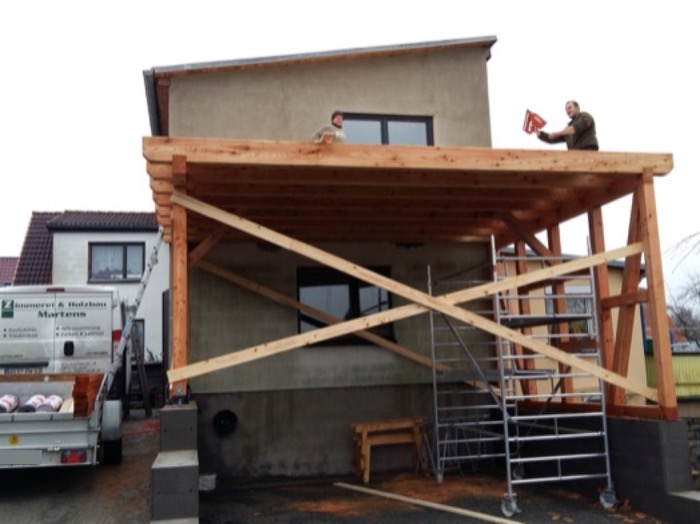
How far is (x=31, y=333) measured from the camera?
1116 cm

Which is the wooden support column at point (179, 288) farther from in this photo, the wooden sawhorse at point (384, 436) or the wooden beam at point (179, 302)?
the wooden sawhorse at point (384, 436)

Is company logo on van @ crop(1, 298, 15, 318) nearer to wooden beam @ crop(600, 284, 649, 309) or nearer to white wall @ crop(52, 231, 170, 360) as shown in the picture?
wooden beam @ crop(600, 284, 649, 309)

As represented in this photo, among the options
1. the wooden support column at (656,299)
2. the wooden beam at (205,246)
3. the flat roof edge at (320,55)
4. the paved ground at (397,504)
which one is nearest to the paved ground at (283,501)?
the paved ground at (397,504)

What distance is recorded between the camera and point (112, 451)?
1014 cm

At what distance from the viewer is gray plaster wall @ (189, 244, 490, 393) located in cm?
1055

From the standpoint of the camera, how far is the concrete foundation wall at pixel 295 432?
10.3m

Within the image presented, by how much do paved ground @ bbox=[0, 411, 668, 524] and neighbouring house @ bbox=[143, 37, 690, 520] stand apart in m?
0.56

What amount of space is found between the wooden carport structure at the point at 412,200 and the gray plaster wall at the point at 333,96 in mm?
1924

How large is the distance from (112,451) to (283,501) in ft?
9.30

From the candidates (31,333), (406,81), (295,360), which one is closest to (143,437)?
(31,333)

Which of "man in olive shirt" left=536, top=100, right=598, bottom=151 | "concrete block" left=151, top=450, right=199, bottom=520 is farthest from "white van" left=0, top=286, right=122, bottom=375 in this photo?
"man in olive shirt" left=536, top=100, right=598, bottom=151

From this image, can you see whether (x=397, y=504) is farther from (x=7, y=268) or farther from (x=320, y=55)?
(x=7, y=268)

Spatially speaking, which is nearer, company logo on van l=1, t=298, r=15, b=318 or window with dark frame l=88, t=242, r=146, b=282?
company logo on van l=1, t=298, r=15, b=318

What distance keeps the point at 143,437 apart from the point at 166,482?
7.29m
